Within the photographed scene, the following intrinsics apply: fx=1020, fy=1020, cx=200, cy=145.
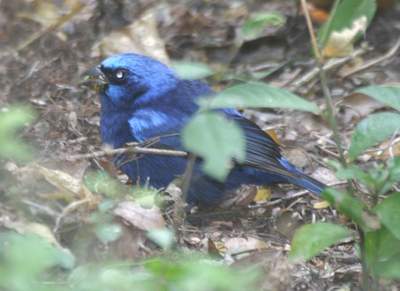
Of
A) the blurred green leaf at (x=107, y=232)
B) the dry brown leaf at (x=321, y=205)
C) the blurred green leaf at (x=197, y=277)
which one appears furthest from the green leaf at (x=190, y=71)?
the dry brown leaf at (x=321, y=205)

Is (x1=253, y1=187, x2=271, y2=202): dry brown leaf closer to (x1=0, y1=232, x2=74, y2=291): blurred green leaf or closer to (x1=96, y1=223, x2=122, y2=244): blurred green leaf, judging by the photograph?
(x1=96, y1=223, x2=122, y2=244): blurred green leaf

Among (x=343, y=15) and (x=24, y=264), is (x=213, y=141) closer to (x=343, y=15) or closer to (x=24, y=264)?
(x=24, y=264)

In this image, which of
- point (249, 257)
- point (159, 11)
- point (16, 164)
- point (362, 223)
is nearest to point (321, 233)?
point (362, 223)

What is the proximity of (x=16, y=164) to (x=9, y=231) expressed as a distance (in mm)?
835

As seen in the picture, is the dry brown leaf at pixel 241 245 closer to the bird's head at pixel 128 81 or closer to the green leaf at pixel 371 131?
the green leaf at pixel 371 131

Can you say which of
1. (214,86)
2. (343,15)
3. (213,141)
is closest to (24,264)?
(213,141)

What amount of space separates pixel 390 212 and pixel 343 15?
68cm

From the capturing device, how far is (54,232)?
3627 mm

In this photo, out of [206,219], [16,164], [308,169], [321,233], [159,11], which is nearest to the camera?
[321,233]

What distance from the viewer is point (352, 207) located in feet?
11.1

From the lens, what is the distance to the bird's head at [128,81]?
5070 mm

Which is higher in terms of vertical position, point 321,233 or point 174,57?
point 321,233

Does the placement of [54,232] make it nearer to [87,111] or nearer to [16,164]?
[16,164]

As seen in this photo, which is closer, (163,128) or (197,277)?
(197,277)
